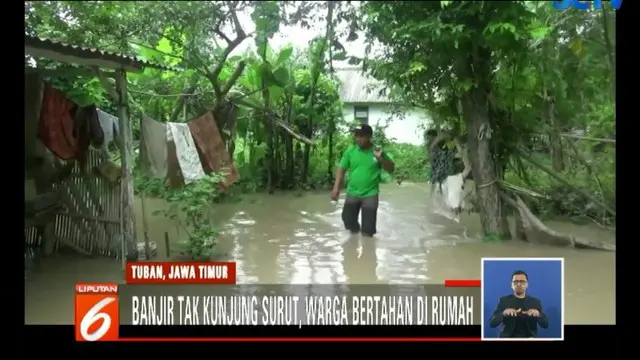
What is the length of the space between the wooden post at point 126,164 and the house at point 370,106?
134cm

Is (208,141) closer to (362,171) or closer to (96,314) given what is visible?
(362,171)

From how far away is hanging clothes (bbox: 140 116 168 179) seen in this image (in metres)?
3.37

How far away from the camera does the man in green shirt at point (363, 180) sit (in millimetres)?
3121

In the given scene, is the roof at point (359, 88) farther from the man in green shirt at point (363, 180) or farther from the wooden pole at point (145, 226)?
the wooden pole at point (145, 226)

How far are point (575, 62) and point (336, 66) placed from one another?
4.74ft

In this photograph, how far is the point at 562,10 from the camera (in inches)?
106

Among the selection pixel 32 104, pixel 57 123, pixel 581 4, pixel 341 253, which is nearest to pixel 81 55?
pixel 32 104

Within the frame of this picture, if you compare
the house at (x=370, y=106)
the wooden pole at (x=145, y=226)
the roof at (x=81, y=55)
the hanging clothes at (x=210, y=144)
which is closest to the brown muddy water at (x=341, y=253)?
the wooden pole at (x=145, y=226)

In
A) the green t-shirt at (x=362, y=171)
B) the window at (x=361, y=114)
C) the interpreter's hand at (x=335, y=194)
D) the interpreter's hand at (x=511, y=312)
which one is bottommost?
the interpreter's hand at (x=511, y=312)

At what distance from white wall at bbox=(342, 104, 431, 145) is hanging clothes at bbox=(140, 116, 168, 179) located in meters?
1.18

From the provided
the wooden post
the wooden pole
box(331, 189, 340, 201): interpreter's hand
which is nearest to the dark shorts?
box(331, 189, 340, 201): interpreter's hand

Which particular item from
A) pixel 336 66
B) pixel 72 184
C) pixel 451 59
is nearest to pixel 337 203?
pixel 336 66

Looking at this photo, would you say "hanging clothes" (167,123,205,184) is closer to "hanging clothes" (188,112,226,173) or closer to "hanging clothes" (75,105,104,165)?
"hanging clothes" (188,112,226,173)

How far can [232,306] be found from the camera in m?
2.46
